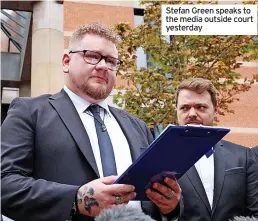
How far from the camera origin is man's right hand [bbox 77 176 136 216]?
1691mm

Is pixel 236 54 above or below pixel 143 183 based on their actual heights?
above

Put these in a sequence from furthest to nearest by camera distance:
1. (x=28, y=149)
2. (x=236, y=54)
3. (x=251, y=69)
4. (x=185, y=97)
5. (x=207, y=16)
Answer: (x=251, y=69), (x=236, y=54), (x=207, y=16), (x=185, y=97), (x=28, y=149)

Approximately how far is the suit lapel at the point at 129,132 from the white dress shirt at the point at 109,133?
0.02m

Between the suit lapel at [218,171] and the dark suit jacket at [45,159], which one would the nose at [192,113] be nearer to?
the suit lapel at [218,171]

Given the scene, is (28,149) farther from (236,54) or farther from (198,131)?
(236,54)

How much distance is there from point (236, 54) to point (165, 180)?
7.01 metres

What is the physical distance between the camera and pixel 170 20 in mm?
6391

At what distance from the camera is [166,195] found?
193 cm

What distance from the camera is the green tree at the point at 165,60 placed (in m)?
8.23

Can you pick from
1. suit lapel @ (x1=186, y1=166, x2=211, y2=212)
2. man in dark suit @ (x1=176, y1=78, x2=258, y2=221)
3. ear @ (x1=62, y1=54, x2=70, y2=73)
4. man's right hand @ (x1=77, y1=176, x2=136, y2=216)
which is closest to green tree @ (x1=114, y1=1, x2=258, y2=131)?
man in dark suit @ (x1=176, y1=78, x2=258, y2=221)

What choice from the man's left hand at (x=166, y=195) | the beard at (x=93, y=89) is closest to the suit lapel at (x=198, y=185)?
the man's left hand at (x=166, y=195)

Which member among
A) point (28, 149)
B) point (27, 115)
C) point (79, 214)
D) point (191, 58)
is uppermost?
point (191, 58)

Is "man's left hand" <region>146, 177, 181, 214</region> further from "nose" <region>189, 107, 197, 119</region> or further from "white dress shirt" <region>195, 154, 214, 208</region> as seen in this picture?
"nose" <region>189, 107, 197, 119</region>

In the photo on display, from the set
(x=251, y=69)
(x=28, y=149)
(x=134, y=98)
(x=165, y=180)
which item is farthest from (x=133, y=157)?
(x=251, y=69)
